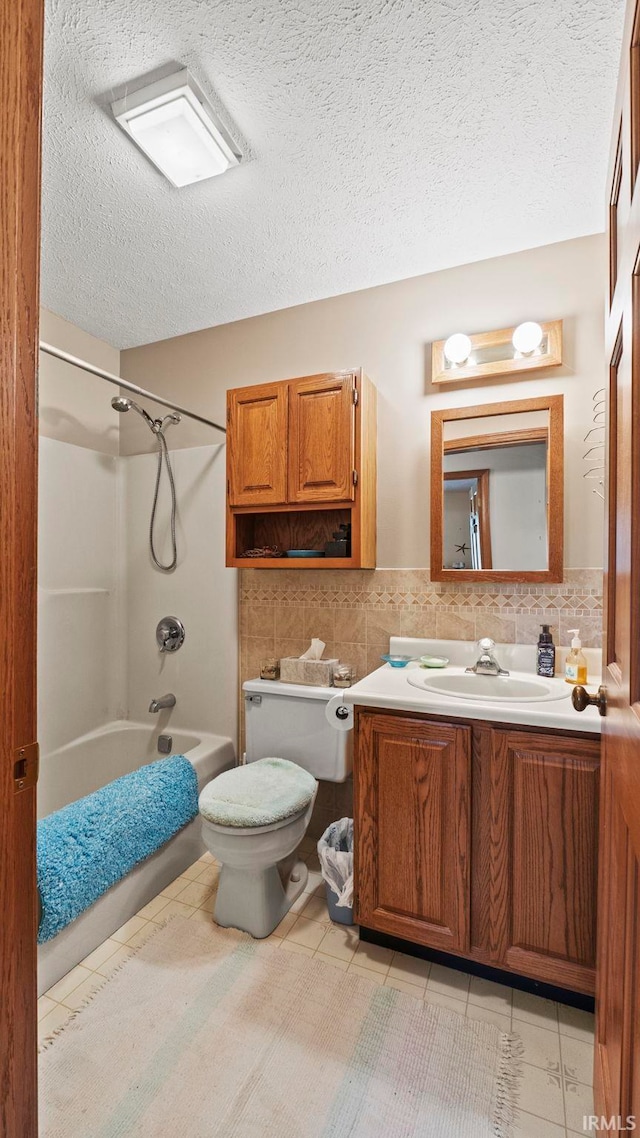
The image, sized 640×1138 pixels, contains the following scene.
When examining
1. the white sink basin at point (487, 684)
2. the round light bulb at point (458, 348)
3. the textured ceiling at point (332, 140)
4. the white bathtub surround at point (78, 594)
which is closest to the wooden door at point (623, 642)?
the textured ceiling at point (332, 140)

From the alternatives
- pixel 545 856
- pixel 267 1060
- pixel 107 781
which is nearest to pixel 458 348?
pixel 545 856

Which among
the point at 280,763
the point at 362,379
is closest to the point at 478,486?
the point at 362,379

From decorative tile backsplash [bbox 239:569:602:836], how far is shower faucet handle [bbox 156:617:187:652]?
1.24 ft

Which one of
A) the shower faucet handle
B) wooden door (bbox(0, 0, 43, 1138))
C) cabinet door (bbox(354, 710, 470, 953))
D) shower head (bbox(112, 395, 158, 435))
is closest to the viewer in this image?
wooden door (bbox(0, 0, 43, 1138))

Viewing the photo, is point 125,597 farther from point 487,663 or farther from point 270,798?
point 487,663

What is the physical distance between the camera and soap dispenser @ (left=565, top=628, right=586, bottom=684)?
164cm

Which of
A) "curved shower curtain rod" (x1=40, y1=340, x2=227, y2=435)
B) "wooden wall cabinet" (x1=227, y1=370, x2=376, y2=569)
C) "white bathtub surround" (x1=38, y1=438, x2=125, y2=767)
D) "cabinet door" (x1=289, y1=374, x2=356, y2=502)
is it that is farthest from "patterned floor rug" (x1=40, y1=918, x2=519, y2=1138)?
"curved shower curtain rod" (x1=40, y1=340, x2=227, y2=435)

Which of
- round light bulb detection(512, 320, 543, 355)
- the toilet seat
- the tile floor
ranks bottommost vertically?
the tile floor

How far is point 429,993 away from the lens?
Answer: 1.48 meters

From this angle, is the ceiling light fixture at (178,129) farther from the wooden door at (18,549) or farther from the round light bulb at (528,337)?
the round light bulb at (528,337)

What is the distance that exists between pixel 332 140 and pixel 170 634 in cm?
212

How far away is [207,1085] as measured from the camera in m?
1.20

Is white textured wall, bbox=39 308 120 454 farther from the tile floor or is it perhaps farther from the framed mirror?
the tile floor

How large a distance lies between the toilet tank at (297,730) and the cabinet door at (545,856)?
0.69 meters
